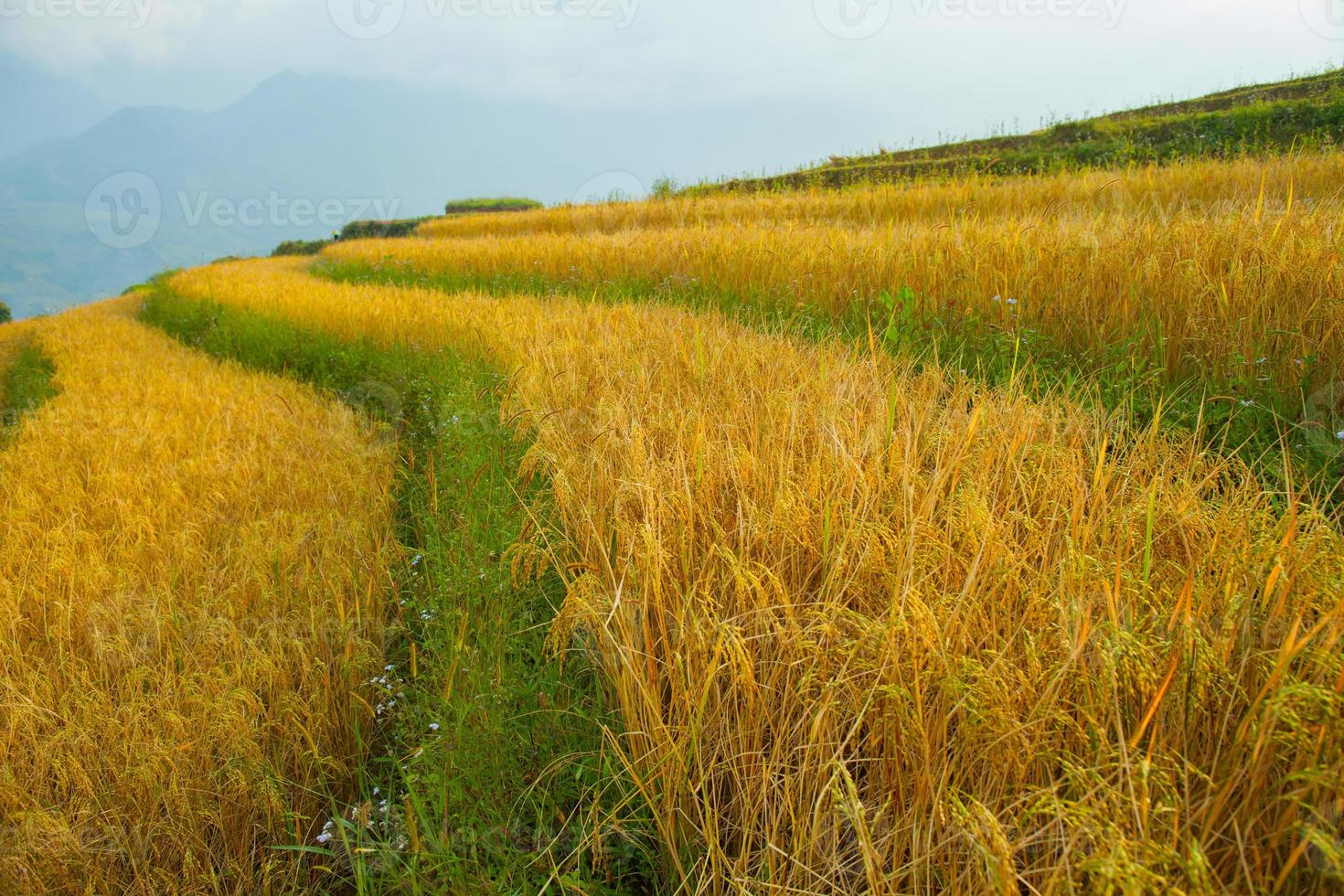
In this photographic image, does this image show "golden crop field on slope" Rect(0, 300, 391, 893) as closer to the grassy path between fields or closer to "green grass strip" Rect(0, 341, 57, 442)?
the grassy path between fields

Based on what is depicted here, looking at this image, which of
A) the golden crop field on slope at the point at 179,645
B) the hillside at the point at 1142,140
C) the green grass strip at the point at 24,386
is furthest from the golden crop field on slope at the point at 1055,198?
the green grass strip at the point at 24,386

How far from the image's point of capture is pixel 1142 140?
42.1 feet

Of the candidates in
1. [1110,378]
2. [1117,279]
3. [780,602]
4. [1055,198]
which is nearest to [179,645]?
[780,602]

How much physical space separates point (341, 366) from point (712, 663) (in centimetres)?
518

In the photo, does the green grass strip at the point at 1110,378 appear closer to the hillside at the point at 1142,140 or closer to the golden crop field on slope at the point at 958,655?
the golden crop field on slope at the point at 958,655

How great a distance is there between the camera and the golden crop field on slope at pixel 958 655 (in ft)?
3.02

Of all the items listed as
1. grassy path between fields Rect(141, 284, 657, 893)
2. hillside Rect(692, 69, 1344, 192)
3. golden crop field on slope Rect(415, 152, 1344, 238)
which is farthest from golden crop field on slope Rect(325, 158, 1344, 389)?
hillside Rect(692, 69, 1344, 192)

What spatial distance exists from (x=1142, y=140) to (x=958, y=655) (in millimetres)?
15502

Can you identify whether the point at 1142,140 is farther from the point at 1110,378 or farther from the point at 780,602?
the point at 780,602

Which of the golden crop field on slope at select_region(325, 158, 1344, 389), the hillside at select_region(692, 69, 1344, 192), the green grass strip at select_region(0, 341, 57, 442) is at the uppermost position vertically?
the hillside at select_region(692, 69, 1344, 192)

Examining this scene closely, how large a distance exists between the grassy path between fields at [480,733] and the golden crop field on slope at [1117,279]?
281cm

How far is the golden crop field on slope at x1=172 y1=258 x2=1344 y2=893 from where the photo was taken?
92 cm

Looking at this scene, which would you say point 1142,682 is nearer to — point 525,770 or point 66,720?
point 525,770

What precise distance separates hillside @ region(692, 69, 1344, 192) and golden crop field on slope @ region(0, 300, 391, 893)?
1028 cm
